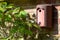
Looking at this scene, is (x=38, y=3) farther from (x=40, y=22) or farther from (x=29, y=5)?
(x=40, y=22)

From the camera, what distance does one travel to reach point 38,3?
212 cm

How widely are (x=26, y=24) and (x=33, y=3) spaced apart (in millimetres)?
339

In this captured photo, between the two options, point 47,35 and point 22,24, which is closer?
point 22,24

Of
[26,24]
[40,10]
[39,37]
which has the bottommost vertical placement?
[39,37]

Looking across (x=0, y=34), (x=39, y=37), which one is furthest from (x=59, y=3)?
(x=0, y=34)

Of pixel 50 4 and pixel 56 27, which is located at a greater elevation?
pixel 50 4

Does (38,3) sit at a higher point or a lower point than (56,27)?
higher

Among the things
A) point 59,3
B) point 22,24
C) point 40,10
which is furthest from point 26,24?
point 59,3

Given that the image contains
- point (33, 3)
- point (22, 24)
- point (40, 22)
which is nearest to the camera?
point (22, 24)

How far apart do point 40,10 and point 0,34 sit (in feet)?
1.61

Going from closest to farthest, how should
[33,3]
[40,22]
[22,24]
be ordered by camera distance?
[22,24] < [40,22] < [33,3]

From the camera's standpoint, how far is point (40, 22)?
1998mm

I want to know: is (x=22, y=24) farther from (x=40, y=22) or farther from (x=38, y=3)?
(x=38, y=3)

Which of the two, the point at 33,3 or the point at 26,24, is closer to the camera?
the point at 26,24
